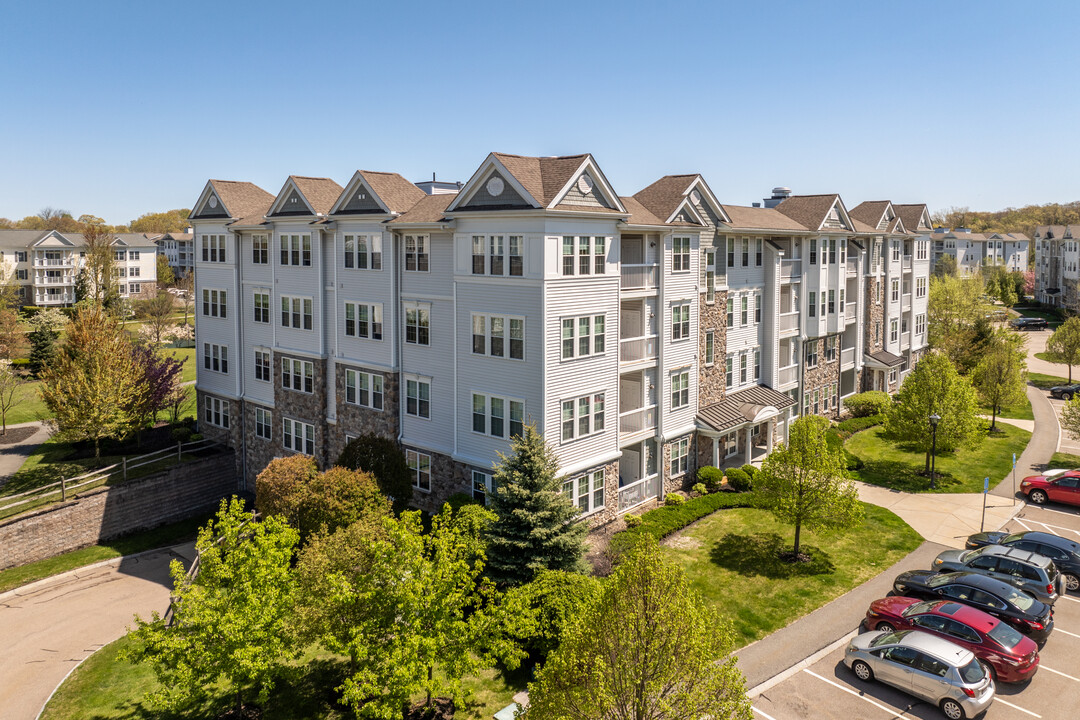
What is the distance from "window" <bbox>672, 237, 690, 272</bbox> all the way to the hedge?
404 inches

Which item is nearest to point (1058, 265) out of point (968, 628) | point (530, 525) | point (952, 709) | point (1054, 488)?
point (1054, 488)

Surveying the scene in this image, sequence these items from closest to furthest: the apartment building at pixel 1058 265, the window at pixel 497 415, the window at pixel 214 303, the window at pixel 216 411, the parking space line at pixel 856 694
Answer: the parking space line at pixel 856 694
the window at pixel 497 415
the window at pixel 214 303
the window at pixel 216 411
the apartment building at pixel 1058 265

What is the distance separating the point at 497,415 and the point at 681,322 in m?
10.2

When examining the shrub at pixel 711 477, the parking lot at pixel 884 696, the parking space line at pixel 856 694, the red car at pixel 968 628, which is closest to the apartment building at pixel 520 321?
the shrub at pixel 711 477

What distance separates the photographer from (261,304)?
38031 millimetres

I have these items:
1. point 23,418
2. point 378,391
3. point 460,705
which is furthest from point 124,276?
point 460,705

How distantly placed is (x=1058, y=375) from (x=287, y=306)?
66433 mm

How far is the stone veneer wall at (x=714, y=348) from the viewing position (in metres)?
34.8

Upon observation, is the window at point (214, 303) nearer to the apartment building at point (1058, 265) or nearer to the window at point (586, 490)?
the window at point (586, 490)

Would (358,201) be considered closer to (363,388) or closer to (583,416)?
(363,388)

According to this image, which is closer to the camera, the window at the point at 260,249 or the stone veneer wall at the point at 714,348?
the stone veneer wall at the point at 714,348

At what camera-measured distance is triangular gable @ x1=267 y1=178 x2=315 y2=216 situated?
34281 millimetres

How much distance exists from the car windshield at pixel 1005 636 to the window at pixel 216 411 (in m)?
36.4

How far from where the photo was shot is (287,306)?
36.4 m
